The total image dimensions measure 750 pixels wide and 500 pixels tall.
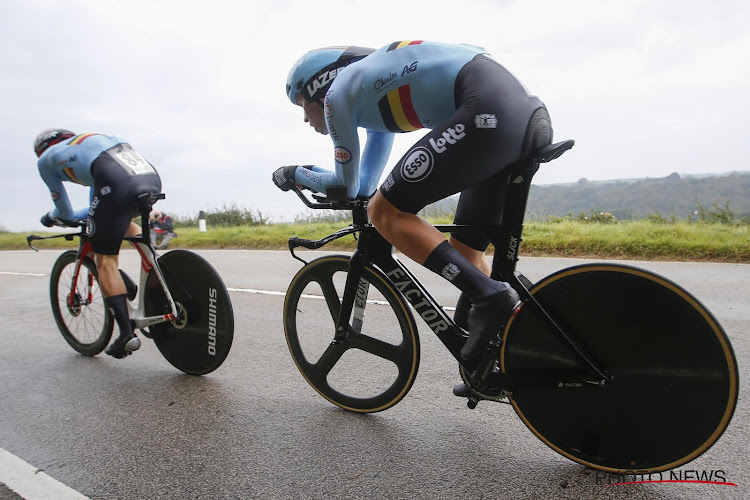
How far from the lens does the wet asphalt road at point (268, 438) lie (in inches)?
73.4

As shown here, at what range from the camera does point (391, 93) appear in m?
1.93

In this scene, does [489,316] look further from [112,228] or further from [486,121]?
[112,228]

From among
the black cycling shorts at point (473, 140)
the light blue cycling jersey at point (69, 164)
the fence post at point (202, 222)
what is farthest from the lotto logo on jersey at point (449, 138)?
the fence post at point (202, 222)

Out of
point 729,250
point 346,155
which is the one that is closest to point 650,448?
point 346,155

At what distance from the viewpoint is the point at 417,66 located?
1.89 m

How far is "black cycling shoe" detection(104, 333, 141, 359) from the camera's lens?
3193mm

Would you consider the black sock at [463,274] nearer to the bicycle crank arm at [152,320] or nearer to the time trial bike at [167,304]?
the time trial bike at [167,304]

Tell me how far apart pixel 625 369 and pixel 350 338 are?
4.19 ft

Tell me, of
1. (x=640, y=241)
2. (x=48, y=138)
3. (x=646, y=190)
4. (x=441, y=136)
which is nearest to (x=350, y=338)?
(x=441, y=136)

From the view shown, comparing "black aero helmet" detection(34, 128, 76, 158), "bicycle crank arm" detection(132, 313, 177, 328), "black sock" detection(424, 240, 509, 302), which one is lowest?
"bicycle crank arm" detection(132, 313, 177, 328)

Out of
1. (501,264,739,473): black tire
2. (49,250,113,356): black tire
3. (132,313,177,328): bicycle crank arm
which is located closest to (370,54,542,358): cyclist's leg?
(501,264,739,473): black tire

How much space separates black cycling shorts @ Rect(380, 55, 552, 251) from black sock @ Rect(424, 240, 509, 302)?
215mm

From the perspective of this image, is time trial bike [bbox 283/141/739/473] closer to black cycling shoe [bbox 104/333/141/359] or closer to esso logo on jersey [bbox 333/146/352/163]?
esso logo on jersey [bbox 333/146/352/163]

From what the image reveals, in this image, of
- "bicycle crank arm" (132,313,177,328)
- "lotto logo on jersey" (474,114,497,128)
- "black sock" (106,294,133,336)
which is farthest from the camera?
"black sock" (106,294,133,336)
